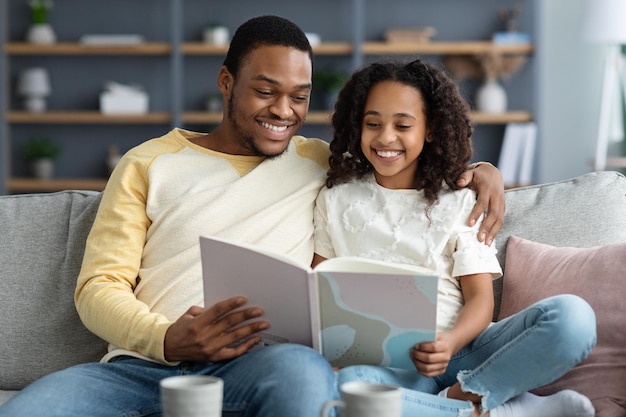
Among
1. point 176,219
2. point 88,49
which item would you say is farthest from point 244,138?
point 88,49

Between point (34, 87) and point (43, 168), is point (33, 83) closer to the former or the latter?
point (34, 87)

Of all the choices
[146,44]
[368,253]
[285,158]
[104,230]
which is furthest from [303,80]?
[146,44]

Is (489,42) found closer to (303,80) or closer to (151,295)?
(303,80)

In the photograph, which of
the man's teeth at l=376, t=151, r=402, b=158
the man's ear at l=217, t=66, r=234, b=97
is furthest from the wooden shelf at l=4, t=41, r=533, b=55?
the man's teeth at l=376, t=151, r=402, b=158

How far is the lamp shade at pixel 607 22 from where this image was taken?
4.18m

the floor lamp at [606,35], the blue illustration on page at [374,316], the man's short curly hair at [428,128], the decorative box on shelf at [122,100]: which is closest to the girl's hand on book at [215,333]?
the blue illustration on page at [374,316]

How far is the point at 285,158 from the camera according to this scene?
78.2 inches

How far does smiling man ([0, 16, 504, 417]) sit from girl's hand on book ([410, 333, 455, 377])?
0.17m

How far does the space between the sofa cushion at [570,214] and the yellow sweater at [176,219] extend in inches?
18.2

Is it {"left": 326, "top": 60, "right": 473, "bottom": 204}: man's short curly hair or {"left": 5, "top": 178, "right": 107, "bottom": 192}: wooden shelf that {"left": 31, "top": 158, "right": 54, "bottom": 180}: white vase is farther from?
{"left": 326, "top": 60, "right": 473, "bottom": 204}: man's short curly hair

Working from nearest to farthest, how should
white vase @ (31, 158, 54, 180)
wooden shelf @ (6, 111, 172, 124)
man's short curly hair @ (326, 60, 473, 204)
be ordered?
man's short curly hair @ (326, 60, 473, 204), wooden shelf @ (6, 111, 172, 124), white vase @ (31, 158, 54, 180)

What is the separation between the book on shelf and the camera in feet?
15.9

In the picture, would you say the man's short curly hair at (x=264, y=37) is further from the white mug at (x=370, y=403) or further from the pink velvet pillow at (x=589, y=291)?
the white mug at (x=370, y=403)

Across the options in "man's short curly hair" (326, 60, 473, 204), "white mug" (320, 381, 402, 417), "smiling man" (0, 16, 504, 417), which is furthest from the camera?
→ "man's short curly hair" (326, 60, 473, 204)
